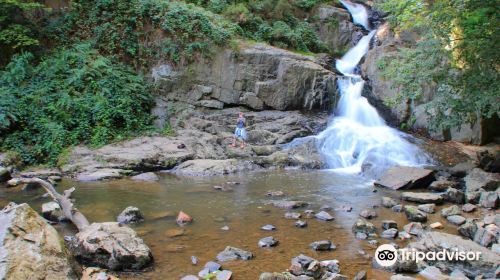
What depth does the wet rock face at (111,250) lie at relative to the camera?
595 centimetres

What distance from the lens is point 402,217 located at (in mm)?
8844

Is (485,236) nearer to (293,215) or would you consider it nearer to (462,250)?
(462,250)

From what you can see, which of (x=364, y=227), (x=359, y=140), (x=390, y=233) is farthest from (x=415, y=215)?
(x=359, y=140)

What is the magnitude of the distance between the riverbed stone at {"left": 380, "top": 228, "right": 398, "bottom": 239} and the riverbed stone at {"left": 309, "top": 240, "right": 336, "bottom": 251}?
123cm

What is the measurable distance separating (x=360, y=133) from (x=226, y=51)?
7.40 metres

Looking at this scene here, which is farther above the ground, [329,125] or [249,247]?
[329,125]

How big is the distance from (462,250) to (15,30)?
18.3 metres

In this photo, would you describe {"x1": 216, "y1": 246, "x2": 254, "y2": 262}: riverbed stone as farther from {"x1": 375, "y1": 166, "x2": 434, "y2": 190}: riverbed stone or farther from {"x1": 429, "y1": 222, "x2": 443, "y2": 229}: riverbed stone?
{"x1": 375, "y1": 166, "x2": 434, "y2": 190}: riverbed stone

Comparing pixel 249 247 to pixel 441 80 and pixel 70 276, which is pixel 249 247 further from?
pixel 441 80

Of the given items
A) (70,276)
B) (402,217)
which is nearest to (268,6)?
(402,217)

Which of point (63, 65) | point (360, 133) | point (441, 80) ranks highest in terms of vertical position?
point (441, 80)

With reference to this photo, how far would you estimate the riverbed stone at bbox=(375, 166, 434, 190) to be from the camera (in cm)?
1180

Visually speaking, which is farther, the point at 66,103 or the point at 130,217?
the point at 66,103

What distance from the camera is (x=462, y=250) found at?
239 inches
